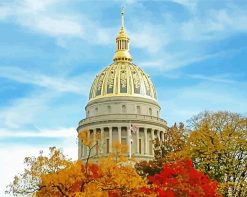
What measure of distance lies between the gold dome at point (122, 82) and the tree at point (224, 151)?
8173 cm

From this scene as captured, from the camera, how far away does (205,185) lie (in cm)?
4597

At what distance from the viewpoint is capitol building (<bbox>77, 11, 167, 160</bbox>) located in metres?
134

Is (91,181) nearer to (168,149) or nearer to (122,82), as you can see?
(168,149)

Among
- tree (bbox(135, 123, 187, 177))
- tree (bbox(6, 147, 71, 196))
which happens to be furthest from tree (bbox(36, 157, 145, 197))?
tree (bbox(135, 123, 187, 177))

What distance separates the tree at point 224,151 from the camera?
56250 millimetres

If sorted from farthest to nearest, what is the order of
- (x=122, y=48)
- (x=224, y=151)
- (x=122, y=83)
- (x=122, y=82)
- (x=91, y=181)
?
(x=122, y=48), (x=122, y=82), (x=122, y=83), (x=224, y=151), (x=91, y=181)

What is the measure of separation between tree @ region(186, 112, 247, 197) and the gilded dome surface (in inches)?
3218

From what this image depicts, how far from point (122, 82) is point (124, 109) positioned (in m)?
7.45

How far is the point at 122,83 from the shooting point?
463 ft

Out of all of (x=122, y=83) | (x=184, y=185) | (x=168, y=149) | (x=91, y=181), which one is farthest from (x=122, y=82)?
(x=91, y=181)

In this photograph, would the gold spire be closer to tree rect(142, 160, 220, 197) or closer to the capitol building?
the capitol building

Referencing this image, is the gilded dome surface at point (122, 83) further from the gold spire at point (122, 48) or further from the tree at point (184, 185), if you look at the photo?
the tree at point (184, 185)

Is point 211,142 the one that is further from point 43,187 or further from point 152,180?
point 43,187

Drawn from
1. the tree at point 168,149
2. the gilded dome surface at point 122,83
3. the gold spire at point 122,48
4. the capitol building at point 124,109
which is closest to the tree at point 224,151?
the tree at point 168,149
